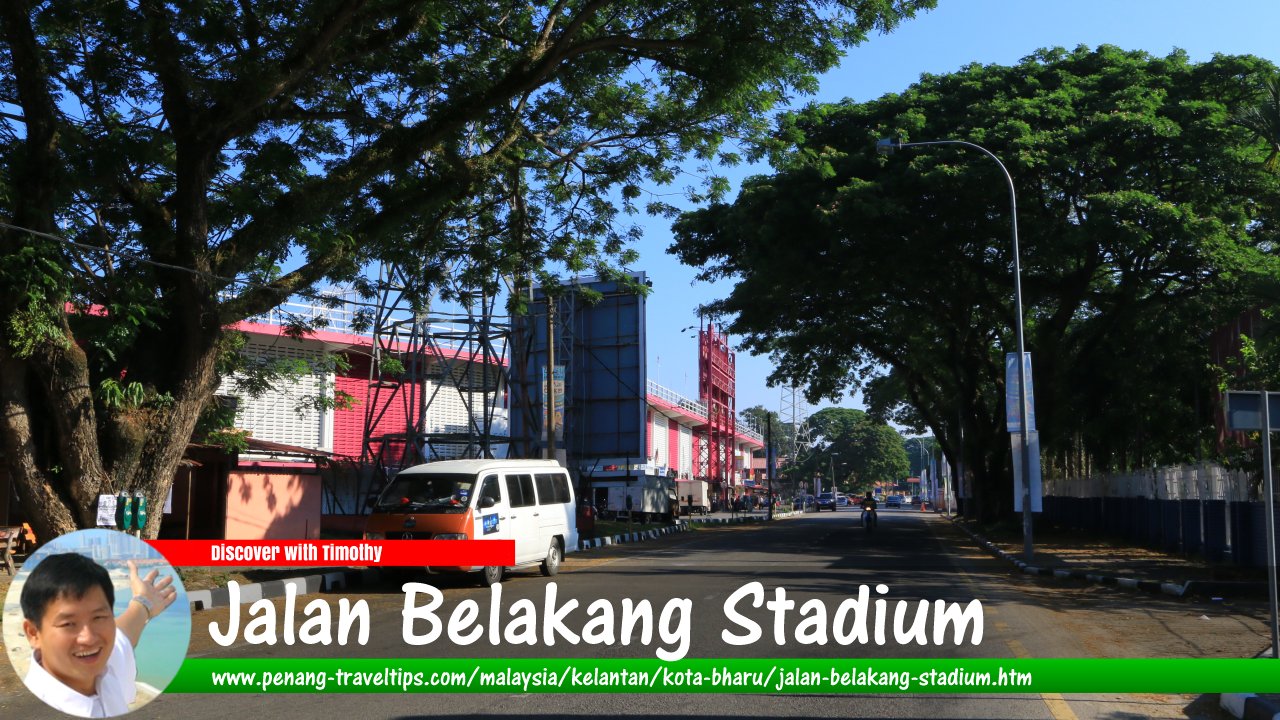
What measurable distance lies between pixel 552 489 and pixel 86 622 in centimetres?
1441

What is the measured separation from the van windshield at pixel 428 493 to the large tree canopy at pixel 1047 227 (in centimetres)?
982

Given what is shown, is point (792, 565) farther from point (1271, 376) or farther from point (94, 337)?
point (94, 337)

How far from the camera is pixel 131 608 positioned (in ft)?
10.7

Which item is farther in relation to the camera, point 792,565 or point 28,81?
point 792,565

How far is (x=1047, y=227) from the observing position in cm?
2567

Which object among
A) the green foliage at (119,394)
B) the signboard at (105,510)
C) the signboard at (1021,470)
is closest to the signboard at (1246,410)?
the signboard at (105,510)

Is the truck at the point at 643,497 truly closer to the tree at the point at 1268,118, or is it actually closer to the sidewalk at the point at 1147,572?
the sidewalk at the point at 1147,572

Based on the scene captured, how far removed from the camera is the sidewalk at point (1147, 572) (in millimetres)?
7003

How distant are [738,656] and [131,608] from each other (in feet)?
20.1

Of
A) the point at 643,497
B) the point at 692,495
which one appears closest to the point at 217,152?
the point at 643,497

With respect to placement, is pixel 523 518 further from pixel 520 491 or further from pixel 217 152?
pixel 217 152

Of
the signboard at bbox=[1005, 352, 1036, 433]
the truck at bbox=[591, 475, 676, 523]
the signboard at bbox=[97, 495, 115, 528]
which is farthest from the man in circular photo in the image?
the truck at bbox=[591, 475, 676, 523]

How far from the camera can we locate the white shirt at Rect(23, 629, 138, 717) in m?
3.14

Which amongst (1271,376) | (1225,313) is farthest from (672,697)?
(1225,313)
